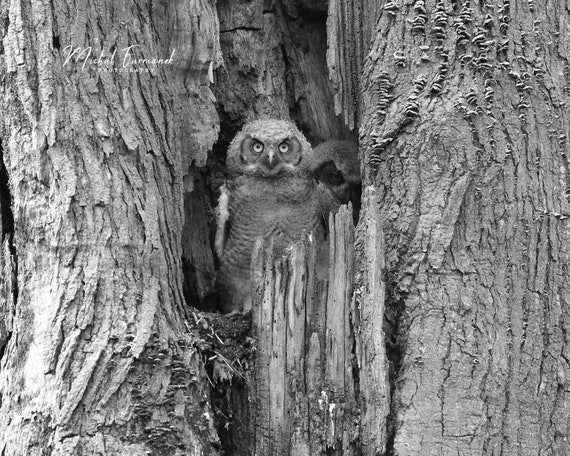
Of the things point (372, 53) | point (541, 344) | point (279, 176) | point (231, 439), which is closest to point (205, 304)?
point (279, 176)

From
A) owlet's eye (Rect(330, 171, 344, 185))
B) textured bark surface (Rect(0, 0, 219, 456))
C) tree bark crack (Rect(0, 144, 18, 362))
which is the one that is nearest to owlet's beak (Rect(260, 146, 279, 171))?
owlet's eye (Rect(330, 171, 344, 185))

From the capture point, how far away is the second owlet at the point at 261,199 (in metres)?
4.71

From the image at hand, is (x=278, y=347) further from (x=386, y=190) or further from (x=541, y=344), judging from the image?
(x=541, y=344)

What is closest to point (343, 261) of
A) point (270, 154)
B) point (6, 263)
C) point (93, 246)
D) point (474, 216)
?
point (474, 216)

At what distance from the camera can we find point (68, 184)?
3.39 meters

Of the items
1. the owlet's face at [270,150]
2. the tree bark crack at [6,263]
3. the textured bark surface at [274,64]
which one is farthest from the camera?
the textured bark surface at [274,64]

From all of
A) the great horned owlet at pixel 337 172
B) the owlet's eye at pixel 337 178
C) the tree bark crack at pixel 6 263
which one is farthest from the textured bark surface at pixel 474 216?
the tree bark crack at pixel 6 263

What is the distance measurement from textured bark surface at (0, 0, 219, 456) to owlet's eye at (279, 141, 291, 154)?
93 centimetres

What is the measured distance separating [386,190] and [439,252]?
39cm

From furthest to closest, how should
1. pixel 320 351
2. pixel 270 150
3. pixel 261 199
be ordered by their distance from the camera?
1. pixel 261 199
2. pixel 270 150
3. pixel 320 351

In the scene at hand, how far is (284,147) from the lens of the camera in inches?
186

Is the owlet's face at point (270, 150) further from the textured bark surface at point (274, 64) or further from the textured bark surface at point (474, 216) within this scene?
the textured bark surface at point (474, 216)

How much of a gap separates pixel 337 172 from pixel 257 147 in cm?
48

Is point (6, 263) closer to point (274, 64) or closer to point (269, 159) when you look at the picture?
point (269, 159)
